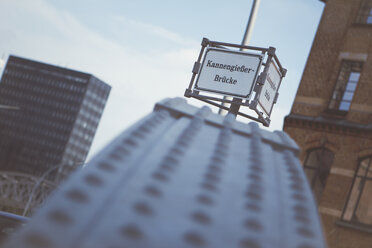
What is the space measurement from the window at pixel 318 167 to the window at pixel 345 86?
1.57 m

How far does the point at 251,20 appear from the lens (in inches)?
355

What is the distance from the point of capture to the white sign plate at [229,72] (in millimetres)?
5172

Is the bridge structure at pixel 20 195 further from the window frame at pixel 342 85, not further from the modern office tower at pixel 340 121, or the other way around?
the window frame at pixel 342 85

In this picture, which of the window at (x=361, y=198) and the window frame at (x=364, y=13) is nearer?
the window at (x=361, y=198)

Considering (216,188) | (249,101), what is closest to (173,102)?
(216,188)

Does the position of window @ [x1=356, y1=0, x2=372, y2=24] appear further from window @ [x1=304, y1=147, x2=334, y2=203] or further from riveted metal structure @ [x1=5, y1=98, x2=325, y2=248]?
riveted metal structure @ [x1=5, y1=98, x2=325, y2=248]

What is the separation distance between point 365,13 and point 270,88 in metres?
15.1

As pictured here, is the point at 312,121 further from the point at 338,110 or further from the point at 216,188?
the point at 216,188

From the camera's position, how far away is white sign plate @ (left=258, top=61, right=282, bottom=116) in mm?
5191

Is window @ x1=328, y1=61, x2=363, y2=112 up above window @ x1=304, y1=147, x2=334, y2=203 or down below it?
above

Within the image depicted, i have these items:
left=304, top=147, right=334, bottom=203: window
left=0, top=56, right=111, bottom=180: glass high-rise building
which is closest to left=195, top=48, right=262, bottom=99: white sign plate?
left=304, top=147, right=334, bottom=203: window

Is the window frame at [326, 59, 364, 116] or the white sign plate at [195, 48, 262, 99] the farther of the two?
the window frame at [326, 59, 364, 116]

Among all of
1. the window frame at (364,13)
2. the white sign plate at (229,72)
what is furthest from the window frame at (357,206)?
the white sign plate at (229,72)

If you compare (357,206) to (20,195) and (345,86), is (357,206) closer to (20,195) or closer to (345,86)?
(345,86)
